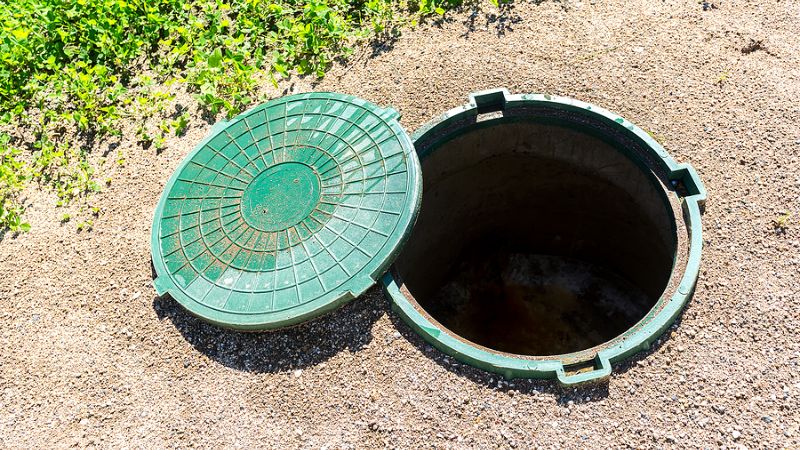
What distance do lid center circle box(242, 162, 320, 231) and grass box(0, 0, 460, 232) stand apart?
944mm

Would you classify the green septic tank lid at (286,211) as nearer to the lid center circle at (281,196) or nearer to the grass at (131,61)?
the lid center circle at (281,196)

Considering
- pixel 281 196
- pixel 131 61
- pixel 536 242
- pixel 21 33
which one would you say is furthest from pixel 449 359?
pixel 21 33

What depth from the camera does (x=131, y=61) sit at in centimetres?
539

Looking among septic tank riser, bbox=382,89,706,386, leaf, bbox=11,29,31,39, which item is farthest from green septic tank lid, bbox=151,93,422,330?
leaf, bbox=11,29,31,39

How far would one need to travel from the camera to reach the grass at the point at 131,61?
484 centimetres

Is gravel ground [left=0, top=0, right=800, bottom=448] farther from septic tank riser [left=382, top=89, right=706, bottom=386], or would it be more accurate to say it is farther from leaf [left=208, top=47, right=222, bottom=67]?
leaf [left=208, top=47, right=222, bottom=67]

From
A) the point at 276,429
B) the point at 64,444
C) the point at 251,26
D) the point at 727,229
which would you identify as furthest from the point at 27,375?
the point at 727,229

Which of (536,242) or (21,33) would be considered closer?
(21,33)

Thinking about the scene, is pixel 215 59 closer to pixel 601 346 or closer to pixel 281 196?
pixel 281 196

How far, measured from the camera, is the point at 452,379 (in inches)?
132

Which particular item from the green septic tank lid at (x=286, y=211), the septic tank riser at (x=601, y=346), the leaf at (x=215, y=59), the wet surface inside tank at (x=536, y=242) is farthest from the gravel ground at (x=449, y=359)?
the leaf at (x=215, y=59)

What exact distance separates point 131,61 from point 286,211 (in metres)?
2.57

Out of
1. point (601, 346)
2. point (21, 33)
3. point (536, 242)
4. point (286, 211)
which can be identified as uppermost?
point (21, 33)

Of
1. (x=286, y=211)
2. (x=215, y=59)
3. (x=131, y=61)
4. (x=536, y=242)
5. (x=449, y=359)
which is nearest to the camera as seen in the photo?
(x=449, y=359)
